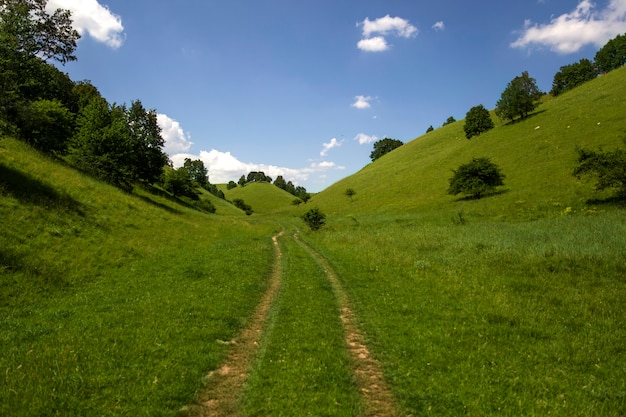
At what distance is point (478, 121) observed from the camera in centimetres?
9875

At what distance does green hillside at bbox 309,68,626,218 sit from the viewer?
46.1 metres

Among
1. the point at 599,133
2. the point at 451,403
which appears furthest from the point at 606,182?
the point at 451,403

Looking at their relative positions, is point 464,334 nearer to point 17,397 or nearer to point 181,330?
point 181,330

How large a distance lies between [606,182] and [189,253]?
134ft

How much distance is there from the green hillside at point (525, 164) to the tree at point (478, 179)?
2.57 meters

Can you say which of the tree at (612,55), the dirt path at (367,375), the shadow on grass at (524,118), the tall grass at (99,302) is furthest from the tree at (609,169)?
the tree at (612,55)

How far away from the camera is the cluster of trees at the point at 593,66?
116 metres

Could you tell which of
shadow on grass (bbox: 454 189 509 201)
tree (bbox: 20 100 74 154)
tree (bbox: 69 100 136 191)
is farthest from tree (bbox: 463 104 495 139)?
tree (bbox: 20 100 74 154)

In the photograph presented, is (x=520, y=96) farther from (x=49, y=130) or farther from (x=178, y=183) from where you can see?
(x=49, y=130)

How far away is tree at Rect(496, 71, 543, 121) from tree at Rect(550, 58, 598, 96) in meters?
46.8

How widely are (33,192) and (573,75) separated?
15455cm

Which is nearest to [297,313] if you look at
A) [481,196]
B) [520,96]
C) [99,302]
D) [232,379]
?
A: [232,379]

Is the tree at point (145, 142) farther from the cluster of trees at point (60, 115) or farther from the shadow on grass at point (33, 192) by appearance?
the shadow on grass at point (33, 192)

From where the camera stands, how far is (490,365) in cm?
934
